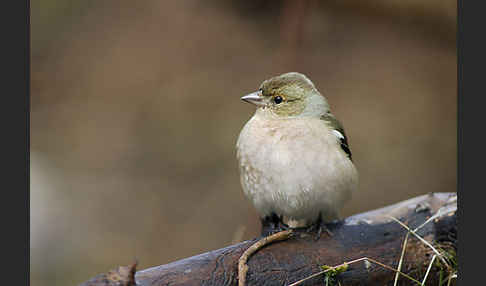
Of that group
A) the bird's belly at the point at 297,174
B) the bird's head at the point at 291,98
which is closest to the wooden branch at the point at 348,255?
the bird's belly at the point at 297,174

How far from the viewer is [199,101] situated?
5.19 metres

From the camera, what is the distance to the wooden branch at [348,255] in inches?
80.5

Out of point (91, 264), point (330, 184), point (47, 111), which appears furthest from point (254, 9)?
point (330, 184)

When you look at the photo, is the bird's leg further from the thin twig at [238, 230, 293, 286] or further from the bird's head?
the bird's head

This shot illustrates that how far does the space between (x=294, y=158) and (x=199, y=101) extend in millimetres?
2863

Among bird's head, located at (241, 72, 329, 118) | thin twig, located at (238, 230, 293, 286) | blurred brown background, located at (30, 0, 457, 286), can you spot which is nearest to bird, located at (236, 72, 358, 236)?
bird's head, located at (241, 72, 329, 118)

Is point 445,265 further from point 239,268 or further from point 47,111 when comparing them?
point 47,111

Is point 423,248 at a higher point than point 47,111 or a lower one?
lower

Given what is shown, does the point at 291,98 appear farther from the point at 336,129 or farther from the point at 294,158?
the point at 294,158

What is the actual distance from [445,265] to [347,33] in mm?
3378

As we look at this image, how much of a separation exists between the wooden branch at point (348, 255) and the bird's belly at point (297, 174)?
0.16 metres

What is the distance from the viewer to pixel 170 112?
5148 mm

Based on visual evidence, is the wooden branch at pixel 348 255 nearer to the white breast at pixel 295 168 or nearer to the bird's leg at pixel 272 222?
the white breast at pixel 295 168

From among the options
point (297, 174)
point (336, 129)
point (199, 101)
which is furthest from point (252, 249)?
point (199, 101)
